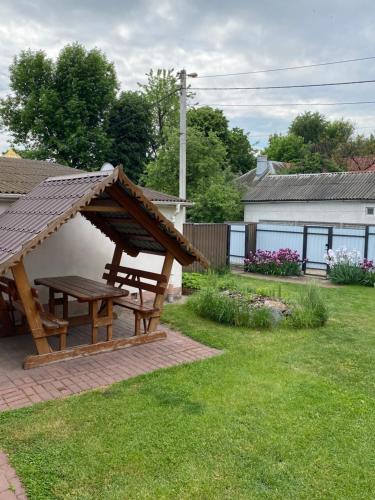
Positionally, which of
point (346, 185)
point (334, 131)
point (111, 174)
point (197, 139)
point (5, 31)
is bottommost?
point (111, 174)

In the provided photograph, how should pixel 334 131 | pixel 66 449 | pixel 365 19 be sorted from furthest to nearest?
pixel 334 131 → pixel 365 19 → pixel 66 449

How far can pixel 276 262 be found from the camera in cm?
1500

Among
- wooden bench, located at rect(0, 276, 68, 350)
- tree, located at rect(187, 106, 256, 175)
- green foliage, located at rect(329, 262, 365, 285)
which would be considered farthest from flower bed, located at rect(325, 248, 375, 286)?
tree, located at rect(187, 106, 256, 175)

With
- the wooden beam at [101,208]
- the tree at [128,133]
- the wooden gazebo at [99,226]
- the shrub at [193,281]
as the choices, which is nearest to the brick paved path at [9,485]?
the wooden gazebo at [99,226]

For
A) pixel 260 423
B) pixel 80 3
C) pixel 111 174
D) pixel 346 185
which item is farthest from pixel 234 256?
pixel 260 423

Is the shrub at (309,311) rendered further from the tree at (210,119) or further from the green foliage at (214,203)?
the tree at (210,119)

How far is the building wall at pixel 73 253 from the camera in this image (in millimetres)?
7988

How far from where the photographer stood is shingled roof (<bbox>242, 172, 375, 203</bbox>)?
21181 millimetres

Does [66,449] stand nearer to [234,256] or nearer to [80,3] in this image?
[80,3]

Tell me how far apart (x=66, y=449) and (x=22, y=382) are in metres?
1.74

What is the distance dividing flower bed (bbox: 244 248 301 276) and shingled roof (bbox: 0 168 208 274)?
27.3 feet

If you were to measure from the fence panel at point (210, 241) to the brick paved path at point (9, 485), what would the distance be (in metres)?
10.3

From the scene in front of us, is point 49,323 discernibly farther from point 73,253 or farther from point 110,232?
point 73,253

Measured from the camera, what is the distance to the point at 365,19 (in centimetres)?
1057
